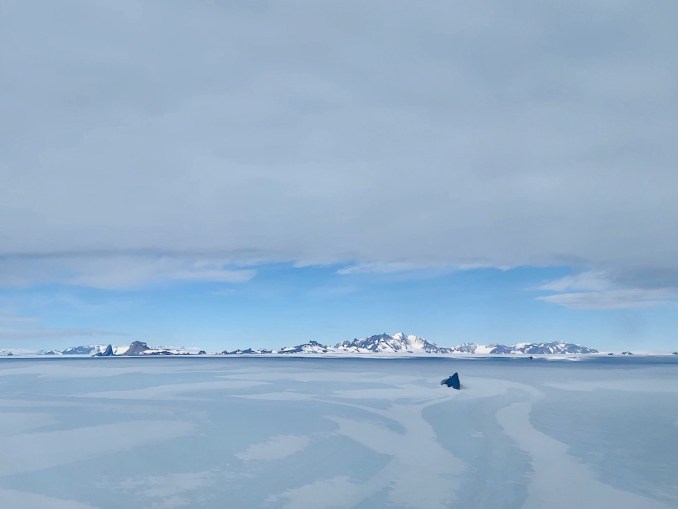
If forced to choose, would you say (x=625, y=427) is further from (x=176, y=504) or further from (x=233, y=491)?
(x=176, y=504)

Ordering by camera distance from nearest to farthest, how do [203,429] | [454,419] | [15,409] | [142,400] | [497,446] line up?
[497,446] → [203,429] → [454,419] → [15,409] → [142,400]

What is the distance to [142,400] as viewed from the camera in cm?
4075

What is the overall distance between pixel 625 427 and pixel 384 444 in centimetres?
1427

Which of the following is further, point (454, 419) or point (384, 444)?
point (454, 419)

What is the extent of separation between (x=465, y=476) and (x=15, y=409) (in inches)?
1220

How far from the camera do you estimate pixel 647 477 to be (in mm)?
17984

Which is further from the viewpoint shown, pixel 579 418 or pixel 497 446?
pixel 579 418

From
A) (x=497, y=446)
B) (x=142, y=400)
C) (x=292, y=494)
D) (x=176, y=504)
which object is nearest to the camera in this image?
(x=176, y=504)

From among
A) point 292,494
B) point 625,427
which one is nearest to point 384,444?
point 292,494

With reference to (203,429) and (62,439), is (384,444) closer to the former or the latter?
(203,429)

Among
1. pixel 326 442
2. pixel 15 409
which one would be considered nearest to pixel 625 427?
pixel 326 442

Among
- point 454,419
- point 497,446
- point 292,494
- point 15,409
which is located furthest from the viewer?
point 15,409

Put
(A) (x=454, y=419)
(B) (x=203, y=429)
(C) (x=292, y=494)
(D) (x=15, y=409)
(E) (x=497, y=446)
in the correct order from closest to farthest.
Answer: (C) (x=292, y=494), (E) (x=497, y=446), (B) (x=203, y=429), (A) (x=454, y=419), (D) (x=15, y=409)

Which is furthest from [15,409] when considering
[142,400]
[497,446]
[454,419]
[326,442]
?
[497,446]
